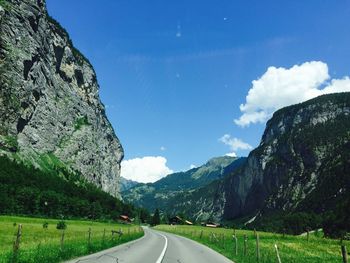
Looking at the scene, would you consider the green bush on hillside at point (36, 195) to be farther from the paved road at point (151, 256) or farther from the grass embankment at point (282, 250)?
the paved road at point (151, 256)

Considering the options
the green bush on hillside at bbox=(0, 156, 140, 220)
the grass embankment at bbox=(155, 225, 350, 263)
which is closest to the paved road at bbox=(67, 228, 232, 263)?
the grass embankment at bbox=(155, 225, 350, 263)

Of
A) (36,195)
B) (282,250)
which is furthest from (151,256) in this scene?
(36,195)

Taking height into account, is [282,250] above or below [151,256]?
above

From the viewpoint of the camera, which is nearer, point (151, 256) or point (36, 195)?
point (151, 256)

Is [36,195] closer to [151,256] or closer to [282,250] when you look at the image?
[282,250]

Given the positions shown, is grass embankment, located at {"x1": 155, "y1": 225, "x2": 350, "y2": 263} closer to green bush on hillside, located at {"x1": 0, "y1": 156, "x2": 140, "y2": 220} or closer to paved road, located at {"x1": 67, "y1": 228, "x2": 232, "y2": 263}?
paved road, located at {"x1": 67, "y1": 228, "x2": 232, "y2": 263}

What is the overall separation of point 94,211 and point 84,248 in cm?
15892

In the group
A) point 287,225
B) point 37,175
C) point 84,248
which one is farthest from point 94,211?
point 84,248

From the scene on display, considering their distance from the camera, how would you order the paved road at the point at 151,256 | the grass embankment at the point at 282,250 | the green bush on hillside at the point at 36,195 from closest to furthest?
the paved road at the point at 151,256, the grass embankment at the point at 282,250, the green bush on hillside at the point at 36,195

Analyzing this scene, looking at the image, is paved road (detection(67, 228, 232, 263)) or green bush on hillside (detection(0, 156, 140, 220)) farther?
green bush on hillside (detection(0, 156, 140, 220))

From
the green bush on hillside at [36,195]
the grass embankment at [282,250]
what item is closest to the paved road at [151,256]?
the grass embankment at [282,250]

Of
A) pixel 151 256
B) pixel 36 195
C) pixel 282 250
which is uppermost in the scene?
pixel 36 195

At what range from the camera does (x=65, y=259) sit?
70.5 ft

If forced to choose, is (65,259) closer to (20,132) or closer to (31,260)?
(31,260)
